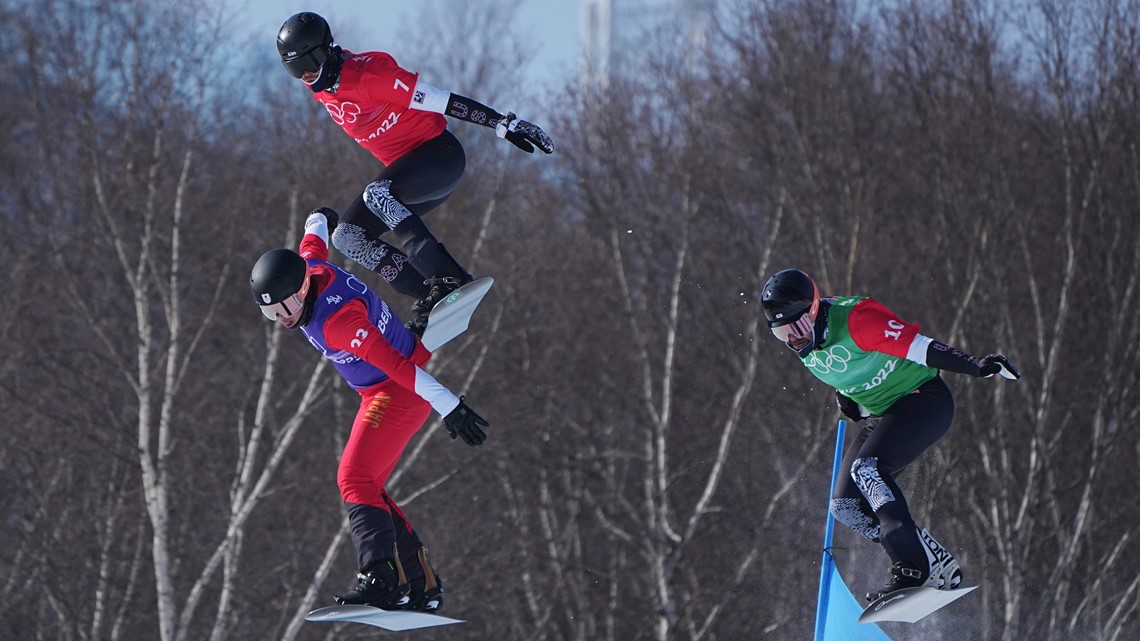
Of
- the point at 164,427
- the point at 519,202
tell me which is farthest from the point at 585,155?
the point at 164,427

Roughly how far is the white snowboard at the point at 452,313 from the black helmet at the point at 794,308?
1.44 meters

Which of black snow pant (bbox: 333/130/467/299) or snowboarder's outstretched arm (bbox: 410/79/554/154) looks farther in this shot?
black snow pant (bbox: 333/130/467/299)

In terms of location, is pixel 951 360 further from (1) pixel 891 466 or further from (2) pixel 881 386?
(1) pixel 891 466

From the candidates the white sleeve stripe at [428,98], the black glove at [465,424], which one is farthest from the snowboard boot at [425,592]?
the white sleeve stripe at [428,98]

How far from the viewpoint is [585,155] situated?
66.8 feet

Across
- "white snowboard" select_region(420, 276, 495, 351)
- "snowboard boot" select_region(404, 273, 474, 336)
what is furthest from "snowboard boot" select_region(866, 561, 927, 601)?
"snowboard boot" select_region(404, 273, 474, 336)

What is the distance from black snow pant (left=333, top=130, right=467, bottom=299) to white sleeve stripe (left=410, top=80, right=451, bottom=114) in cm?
37

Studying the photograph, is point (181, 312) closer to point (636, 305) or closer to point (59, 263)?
point (59, 263)

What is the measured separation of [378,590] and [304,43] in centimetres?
259

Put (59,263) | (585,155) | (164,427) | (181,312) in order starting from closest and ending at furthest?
(164,427) → (181,312) → (59,263) → (585,155)

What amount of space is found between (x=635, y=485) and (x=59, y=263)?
27.3 feet

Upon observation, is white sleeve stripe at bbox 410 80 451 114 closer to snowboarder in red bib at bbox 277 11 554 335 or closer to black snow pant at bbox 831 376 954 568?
snowboarder in red bib at bbox 277 11 554 335

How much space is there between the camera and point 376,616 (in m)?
7.03

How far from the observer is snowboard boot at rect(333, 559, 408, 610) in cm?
696
